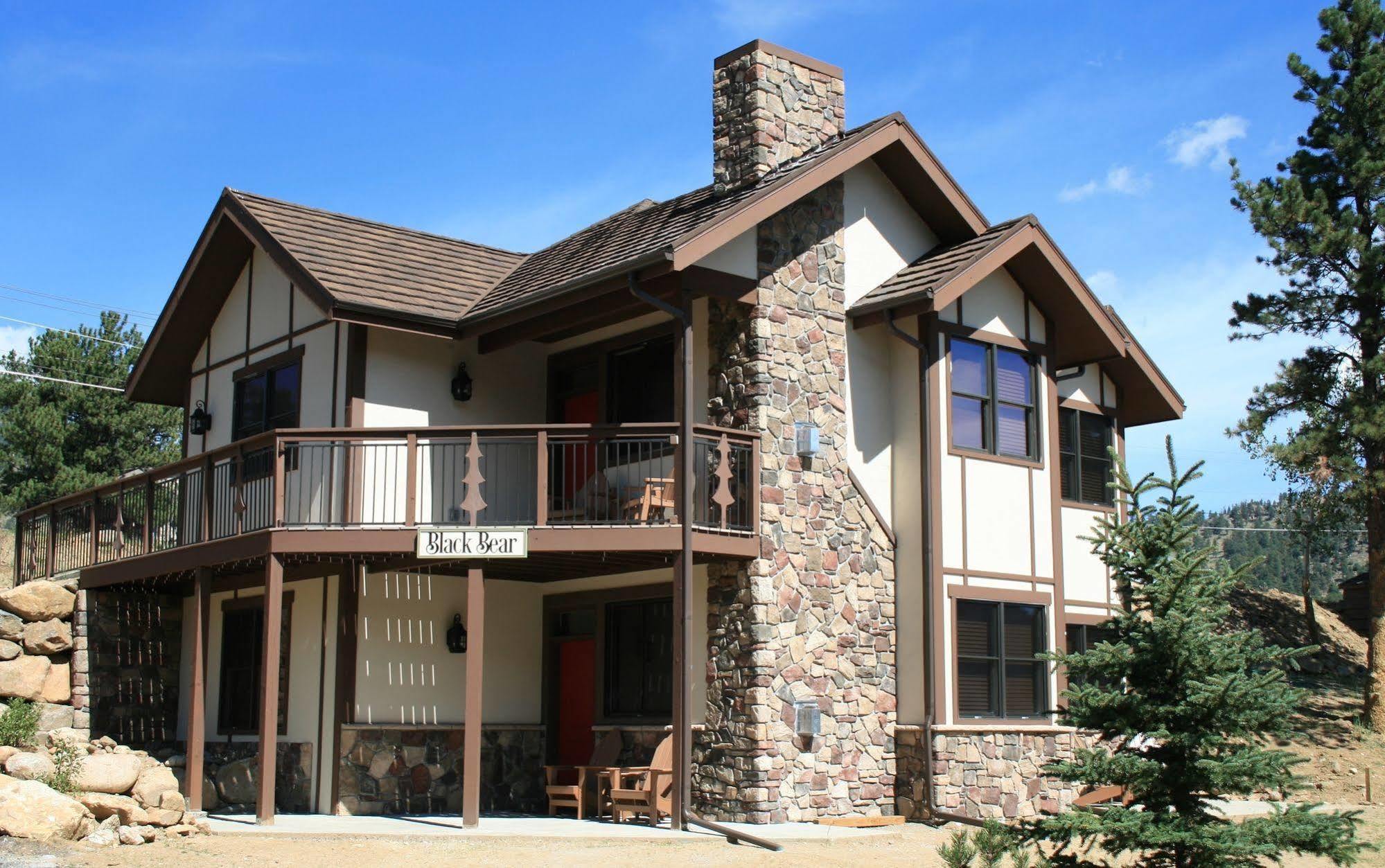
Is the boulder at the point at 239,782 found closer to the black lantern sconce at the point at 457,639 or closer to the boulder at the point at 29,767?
→ the black lantern sconce at the point at 457,639

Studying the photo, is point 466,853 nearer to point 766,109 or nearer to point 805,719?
point 805,719

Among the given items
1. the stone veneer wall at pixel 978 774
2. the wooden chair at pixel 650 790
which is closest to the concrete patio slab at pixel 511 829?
the wooden chair at pixel 650 790

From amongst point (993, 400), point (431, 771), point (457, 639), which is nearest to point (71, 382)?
point (457, 639)

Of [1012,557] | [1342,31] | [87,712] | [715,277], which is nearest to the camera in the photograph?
[715,277]

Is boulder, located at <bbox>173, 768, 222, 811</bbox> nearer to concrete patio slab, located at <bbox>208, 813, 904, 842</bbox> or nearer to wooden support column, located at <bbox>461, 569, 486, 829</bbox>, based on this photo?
concrete patio slab, located at <bbox>208, 813, 904, 842</bbox>

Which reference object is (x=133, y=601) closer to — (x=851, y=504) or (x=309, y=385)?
(x=309, y=385)

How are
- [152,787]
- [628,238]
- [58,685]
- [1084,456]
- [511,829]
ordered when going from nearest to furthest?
[152,787] < [511,829] < [628,238] < [58,685] < [1084,456]

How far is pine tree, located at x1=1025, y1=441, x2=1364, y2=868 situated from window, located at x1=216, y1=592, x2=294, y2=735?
11.3 meters

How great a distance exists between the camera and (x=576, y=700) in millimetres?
18391

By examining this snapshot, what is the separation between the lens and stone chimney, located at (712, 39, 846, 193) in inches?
696

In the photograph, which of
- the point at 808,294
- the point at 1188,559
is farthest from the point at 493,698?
the point at 1188,559

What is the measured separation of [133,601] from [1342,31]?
21.8 meters

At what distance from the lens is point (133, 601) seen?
2058cm

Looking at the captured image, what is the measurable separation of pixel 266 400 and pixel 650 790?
25.8ft
